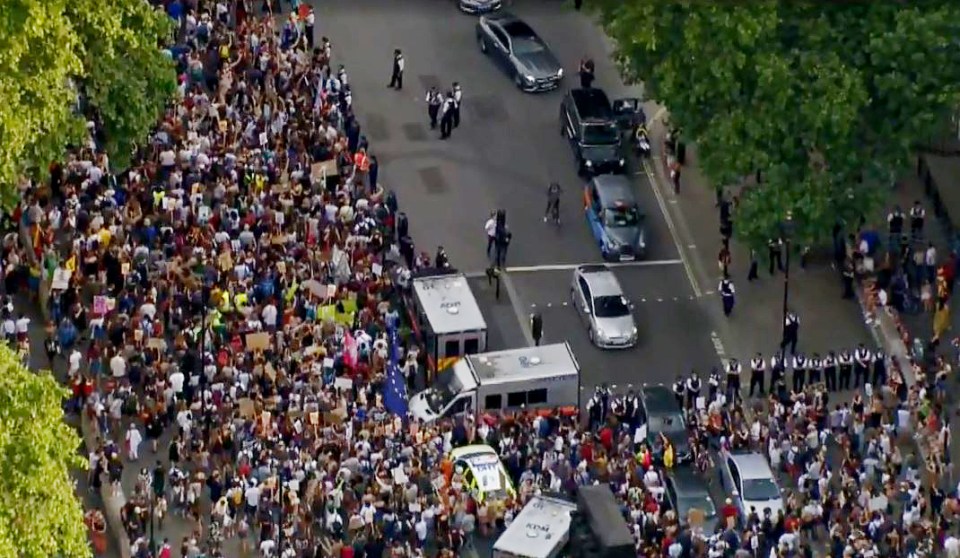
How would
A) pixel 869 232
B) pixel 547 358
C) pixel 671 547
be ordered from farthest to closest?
pixel 869 232, pixel 547 358, pixel 671 547

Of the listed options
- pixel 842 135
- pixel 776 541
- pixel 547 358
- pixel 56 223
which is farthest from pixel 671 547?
pixel 56 223

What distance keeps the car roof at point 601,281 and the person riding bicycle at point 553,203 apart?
3.88 metres

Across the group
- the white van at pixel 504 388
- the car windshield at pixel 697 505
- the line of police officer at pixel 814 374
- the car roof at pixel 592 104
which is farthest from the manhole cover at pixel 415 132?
the car windshield at pixel 697 505

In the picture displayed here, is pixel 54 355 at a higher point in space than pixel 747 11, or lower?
lower

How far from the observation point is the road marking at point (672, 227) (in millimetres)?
76375

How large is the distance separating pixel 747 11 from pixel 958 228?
9.65 meters

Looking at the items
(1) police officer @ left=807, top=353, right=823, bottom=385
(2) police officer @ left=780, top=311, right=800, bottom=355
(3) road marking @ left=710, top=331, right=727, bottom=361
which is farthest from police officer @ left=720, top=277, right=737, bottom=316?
(1) police officer @ left=807, top=353, right=823, bottom=385

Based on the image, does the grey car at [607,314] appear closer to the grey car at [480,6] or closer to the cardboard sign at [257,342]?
the cardboard sign at [257,342]

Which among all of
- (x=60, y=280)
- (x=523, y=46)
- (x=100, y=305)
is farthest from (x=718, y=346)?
(x=60, y=280)

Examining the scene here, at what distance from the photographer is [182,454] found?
67625 mm

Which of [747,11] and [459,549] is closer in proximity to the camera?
[459,549]

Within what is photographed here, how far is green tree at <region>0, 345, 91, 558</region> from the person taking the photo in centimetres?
5472

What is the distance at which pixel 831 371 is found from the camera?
71.5 meters

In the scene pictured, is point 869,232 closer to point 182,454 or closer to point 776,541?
point 776,541
